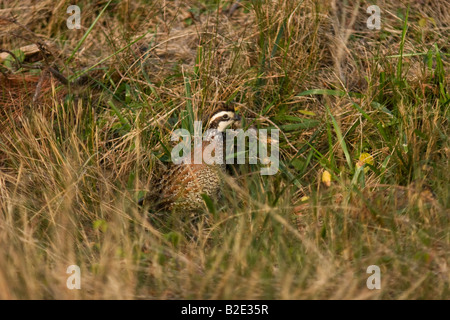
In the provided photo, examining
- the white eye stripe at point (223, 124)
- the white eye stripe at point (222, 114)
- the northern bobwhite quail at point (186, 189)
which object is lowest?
the northern bobwhite quail at point (186, 189)

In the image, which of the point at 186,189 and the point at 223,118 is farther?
the point at 223,118

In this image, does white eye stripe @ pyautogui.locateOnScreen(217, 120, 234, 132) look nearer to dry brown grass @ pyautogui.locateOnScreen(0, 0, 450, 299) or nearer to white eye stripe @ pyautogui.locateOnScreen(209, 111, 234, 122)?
white eye stripe @ pyautogui.locateOnScreen(209, 111, 234, 122)

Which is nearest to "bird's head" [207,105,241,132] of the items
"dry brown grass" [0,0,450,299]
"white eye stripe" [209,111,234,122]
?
"white eye stripe" [209,111,234,122]

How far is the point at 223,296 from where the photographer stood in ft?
10.2

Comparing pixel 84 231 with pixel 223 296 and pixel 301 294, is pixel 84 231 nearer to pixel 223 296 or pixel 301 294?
pixel 223 296

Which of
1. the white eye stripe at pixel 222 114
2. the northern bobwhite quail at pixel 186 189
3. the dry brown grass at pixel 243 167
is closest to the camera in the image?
the dry brown grass at pixel 243 167

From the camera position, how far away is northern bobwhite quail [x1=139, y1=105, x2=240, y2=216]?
4562mm

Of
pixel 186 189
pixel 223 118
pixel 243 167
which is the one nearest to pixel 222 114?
pixel 223 118

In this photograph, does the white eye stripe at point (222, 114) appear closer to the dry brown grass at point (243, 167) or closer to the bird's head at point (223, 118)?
the bird's head at point (223, 118)

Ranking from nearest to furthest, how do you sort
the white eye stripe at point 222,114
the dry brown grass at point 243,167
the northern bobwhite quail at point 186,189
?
the dry brown grass at point 243,167
the northern bobwhite quail at point 186,189
the white eye stripe at point 222,114

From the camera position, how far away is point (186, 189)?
4570mm

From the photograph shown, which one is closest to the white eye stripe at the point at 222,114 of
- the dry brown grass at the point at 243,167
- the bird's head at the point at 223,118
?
the bird's head at the point at 223,118

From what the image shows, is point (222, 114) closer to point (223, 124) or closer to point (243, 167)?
point (223, 124)

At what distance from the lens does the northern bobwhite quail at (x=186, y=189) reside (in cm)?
456
